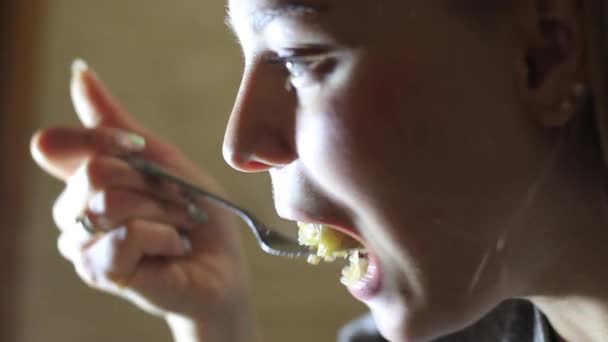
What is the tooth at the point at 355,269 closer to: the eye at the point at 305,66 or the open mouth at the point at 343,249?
the open mouth at the point at 343,249

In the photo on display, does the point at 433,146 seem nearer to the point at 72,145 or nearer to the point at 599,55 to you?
the point at 599,55

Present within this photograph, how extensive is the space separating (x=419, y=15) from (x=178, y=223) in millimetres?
326

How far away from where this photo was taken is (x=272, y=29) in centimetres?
36

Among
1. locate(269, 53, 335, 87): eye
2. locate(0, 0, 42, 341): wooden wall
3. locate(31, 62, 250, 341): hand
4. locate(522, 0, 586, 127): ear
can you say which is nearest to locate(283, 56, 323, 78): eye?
locate(269, 53, 335, 87): eye

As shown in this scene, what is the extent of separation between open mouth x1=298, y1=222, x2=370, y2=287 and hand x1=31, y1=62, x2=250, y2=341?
18 centimetres

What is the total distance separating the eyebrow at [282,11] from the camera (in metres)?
0.35

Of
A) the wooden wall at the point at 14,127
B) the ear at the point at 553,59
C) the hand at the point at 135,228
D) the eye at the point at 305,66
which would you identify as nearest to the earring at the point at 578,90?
the ear at the point at 553,59

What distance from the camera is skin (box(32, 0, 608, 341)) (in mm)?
348

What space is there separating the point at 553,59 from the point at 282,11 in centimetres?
14

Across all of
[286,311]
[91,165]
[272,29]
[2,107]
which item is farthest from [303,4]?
[2,107]

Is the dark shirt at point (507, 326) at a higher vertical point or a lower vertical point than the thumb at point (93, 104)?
lower

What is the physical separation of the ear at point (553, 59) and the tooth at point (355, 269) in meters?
0.13

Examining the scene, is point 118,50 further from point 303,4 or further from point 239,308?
point 303,4

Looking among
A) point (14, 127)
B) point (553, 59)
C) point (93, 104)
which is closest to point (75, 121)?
point (14, 127)
